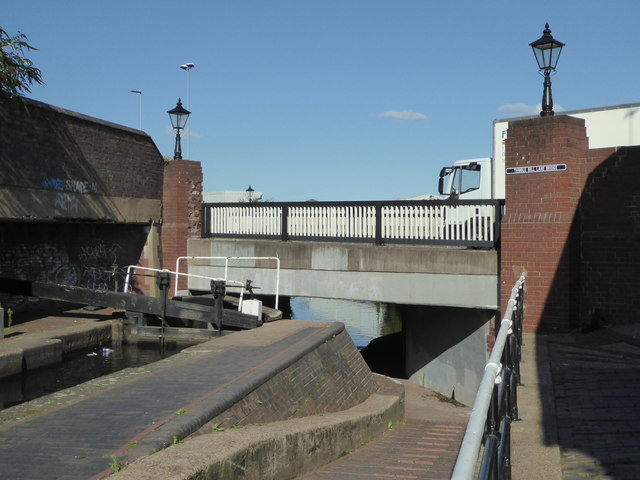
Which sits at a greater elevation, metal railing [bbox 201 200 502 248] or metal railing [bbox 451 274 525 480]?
metal railing [bbox 201 200 502 248]

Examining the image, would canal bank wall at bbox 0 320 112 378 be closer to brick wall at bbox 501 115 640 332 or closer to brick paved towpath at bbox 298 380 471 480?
brick paved towpath at bbox 298 380 471 480

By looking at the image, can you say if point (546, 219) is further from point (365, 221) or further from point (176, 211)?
point (176, 211)

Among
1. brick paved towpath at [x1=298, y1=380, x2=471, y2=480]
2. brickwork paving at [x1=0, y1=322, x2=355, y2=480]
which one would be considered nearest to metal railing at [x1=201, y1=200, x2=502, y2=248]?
brick paved towpath at [x1=298, y1=380, x2=471, y2=480]

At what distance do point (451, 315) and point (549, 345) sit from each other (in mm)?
5057

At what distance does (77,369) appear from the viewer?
1088cm

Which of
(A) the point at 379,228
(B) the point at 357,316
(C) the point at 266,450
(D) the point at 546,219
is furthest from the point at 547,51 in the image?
(B) the point at 357,316

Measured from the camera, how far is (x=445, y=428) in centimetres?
1070

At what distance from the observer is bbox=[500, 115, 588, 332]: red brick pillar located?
1267 cm

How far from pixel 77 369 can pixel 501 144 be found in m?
13.0

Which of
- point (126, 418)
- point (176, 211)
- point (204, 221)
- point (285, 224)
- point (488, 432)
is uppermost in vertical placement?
point (176, 211)

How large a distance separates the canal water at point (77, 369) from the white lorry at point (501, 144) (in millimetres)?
9315

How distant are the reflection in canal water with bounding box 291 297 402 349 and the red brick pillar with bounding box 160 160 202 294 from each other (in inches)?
555

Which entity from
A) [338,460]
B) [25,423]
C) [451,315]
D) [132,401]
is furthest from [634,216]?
[25,423]

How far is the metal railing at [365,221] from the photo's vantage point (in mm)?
14945
